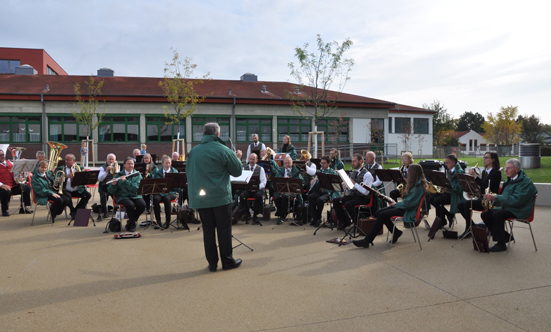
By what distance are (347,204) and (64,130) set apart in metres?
24.7

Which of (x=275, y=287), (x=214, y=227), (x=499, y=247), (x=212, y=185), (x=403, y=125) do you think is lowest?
(x=275, y=287)

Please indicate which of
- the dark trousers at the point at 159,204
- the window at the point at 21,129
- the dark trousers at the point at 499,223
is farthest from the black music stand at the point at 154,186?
the window at the point at 21,129

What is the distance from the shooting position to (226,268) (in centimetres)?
578

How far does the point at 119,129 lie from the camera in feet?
90.6

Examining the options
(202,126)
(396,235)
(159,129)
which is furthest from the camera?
(202,126)

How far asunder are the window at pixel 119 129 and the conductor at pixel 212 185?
78.2 ft

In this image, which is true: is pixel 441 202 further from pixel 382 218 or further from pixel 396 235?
pixel 382 218

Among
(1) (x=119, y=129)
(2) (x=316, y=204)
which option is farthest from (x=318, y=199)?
(1) (x=119, y=129)

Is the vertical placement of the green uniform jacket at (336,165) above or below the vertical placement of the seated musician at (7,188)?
above

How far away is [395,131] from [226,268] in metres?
34.0

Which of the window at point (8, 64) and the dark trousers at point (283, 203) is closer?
the dark trousers at point (283, 203)

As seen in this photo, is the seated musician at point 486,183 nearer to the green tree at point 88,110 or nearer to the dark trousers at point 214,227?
the dark trousers at point 214,227

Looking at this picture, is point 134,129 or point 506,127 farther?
Result: point 506,127

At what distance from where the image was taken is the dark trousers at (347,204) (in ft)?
27.5
